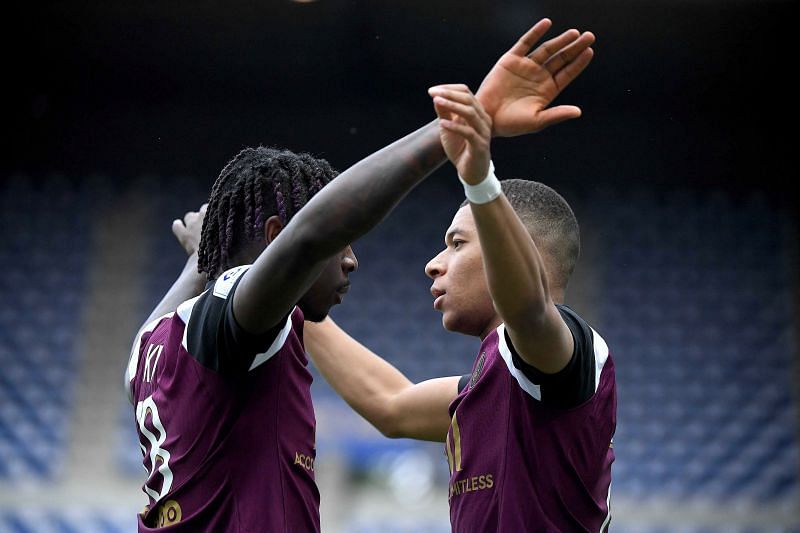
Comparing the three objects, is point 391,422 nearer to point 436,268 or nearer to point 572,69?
point 436,268

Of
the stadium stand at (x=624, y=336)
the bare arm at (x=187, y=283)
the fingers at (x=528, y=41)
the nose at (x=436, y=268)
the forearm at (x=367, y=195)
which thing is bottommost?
the forearm at (x=367, y=195)

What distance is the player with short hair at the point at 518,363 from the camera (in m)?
2.32

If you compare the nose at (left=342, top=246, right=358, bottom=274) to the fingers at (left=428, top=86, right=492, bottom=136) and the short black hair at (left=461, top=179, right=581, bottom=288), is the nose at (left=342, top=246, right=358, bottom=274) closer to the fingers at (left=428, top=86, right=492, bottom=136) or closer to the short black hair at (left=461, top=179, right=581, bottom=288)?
the short black hair at (left=461, top=179, right=581, bottom=288)

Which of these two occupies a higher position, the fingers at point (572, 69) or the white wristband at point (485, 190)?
the fingers at point (572, 69)

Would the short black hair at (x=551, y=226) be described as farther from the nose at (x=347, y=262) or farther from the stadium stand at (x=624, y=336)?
the stadium stand at (x=624, y=336)

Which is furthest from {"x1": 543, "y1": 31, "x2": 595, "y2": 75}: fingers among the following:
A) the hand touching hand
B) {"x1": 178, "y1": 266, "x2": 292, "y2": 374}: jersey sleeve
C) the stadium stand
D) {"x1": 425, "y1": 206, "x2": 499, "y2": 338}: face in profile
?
the stadium stand

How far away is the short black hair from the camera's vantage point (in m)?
2.91

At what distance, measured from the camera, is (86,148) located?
1305 cm

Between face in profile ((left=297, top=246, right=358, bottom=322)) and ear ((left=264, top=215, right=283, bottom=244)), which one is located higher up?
ear ((left=264, top=215, right=283, bottom=244))

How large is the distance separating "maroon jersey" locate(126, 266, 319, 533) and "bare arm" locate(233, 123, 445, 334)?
15 cm

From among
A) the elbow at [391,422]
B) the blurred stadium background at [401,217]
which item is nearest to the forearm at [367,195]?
the elbow at [391,422]

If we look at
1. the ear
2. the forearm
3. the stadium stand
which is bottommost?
the forearm

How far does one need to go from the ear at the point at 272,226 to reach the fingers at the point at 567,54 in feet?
2.66

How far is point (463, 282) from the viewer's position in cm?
299
